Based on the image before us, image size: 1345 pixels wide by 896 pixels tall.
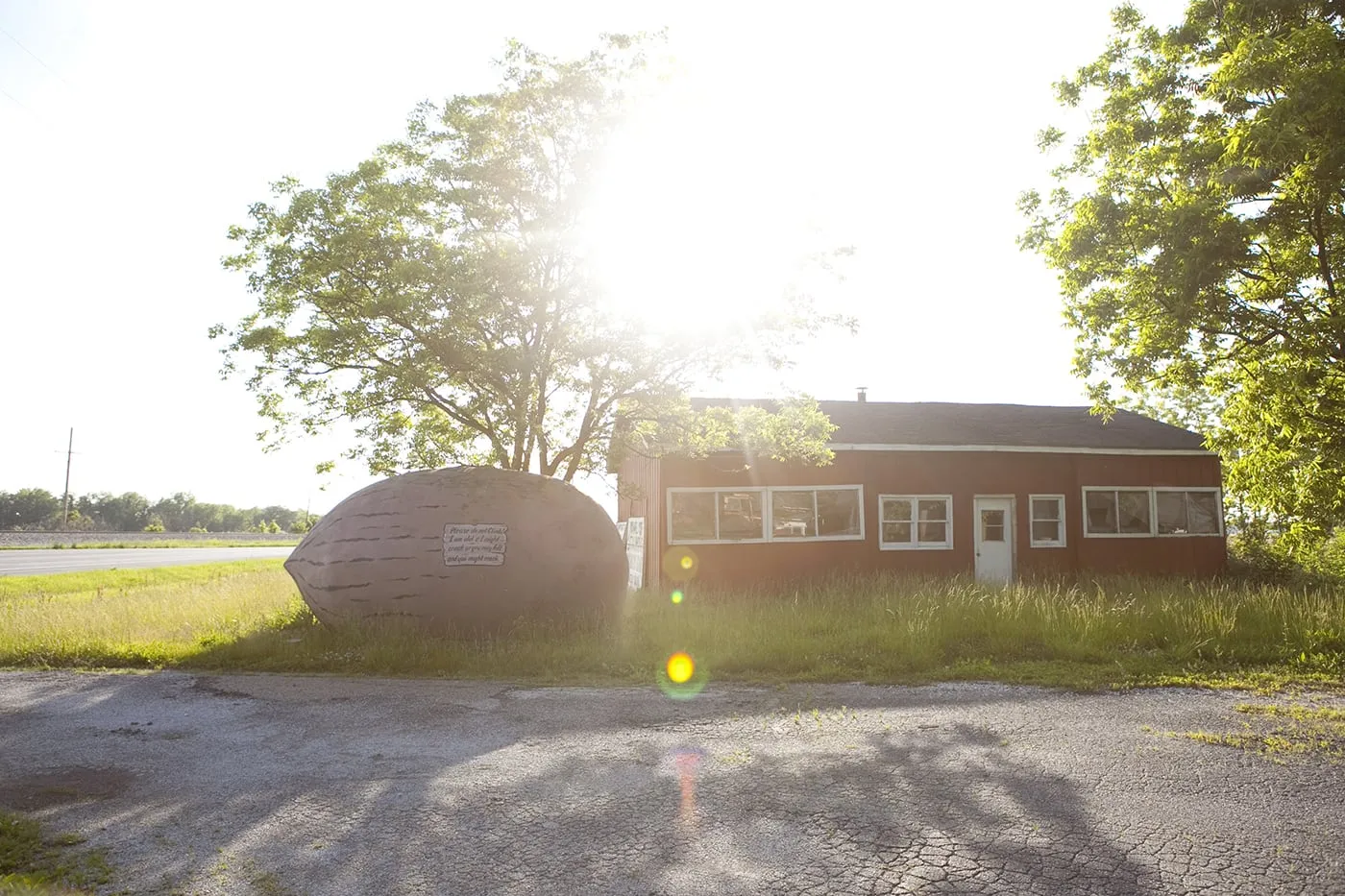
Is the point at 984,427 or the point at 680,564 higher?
the point at 984,427

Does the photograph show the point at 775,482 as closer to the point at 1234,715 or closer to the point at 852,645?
the point at 852,645

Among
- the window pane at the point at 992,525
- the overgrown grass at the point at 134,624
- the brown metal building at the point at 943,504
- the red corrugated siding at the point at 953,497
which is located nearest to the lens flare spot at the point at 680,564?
the brown metal building at the point at 943,504

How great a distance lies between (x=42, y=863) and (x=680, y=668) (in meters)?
5.30

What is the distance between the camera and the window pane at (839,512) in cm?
1672

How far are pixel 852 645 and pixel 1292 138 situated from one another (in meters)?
7.08

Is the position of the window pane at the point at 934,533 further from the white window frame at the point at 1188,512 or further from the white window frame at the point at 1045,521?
the white window frame at the point at 1188,512

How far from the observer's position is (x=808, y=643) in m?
8.31

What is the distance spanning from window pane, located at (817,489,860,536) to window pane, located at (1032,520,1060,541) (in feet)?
14.6

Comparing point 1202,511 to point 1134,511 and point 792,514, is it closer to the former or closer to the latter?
point 1134,511

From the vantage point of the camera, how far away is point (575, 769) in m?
4.59

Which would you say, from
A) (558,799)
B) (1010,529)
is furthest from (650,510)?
(558,799)

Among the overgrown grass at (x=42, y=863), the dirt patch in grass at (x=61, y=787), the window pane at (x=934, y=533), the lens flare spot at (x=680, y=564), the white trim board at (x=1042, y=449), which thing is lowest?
the dirt patch in grass at (x=61, y=787)

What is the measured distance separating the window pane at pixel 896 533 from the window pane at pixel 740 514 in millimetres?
2812

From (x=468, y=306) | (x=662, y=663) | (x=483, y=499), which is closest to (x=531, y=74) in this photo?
(x=468, y=306)
